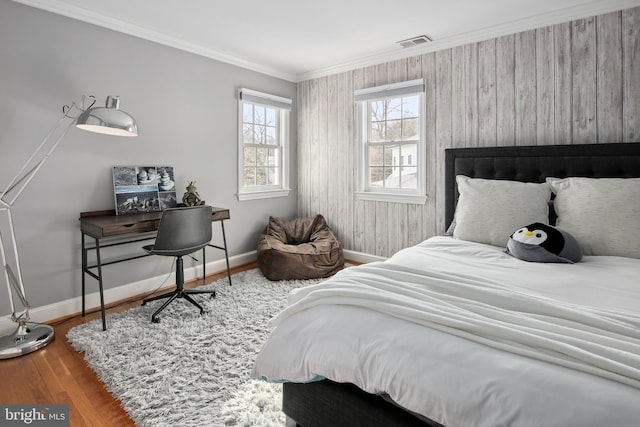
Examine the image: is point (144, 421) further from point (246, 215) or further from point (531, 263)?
point (246, 215)

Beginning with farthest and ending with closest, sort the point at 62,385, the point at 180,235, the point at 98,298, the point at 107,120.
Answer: the point at 98,298, the point at 180,235, the point at 107,120, the point at 62,385

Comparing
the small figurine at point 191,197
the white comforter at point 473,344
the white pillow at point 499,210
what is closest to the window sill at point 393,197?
the white pillow at point 499,210

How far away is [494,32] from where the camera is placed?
327 cm

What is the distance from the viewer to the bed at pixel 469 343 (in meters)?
0.96

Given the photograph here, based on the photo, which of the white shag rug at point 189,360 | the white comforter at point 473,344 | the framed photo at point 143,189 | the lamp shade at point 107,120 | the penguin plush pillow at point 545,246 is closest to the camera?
the white comforter at point 473,344

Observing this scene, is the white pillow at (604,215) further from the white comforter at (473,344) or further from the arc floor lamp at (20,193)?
the arc floor lamp at (20,193)

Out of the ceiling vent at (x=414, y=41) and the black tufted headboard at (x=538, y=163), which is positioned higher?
the ceiling vent at (x=414, y=41)

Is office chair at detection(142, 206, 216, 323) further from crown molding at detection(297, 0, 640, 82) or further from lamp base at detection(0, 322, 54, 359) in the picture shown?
crown molding at detection(297, 0, 640, 82)

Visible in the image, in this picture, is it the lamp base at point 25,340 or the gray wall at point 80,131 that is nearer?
the lamp base at point 25,340

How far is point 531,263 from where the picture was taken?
2172 mm

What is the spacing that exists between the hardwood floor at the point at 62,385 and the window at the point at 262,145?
2361mm

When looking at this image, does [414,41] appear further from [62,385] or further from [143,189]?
[62,385]

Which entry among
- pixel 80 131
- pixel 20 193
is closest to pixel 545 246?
pixel 80 131

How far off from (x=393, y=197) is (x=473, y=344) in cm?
302
